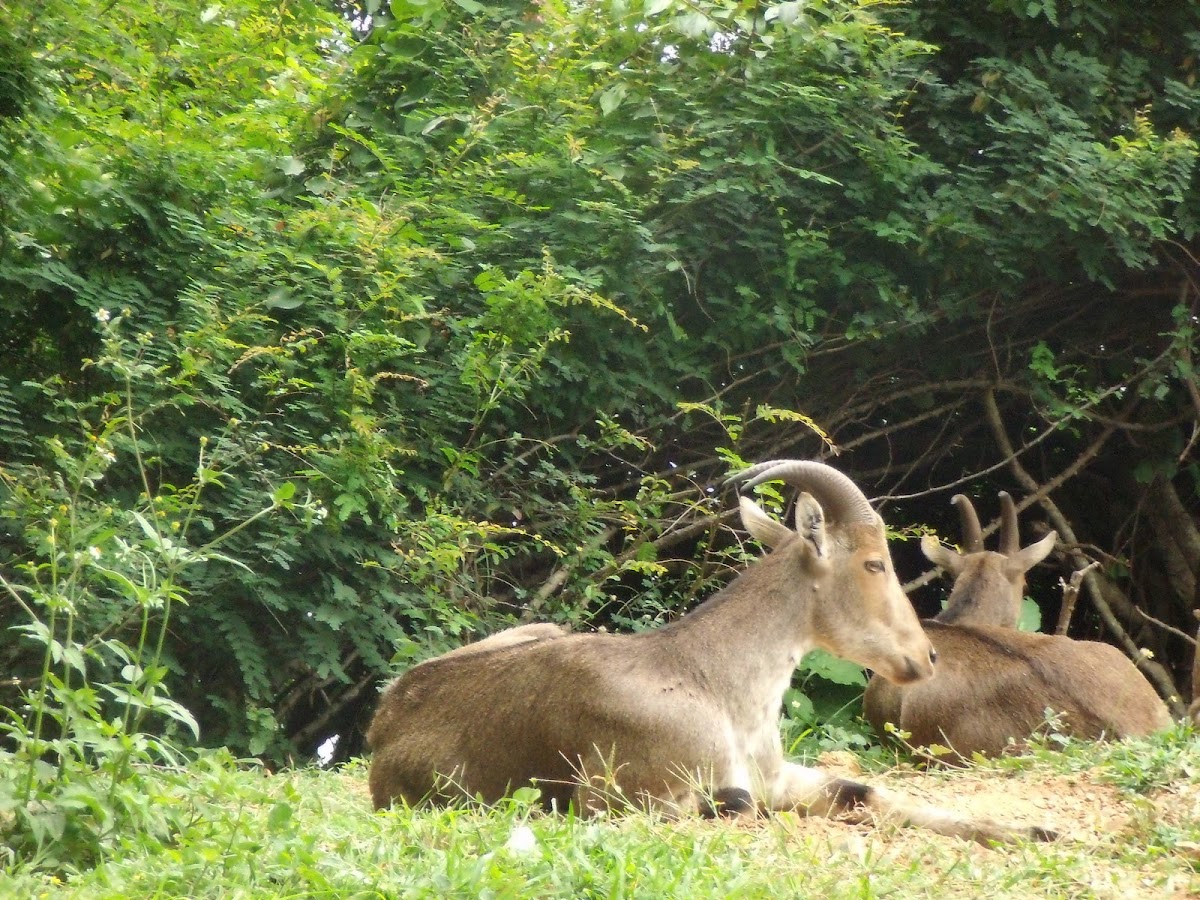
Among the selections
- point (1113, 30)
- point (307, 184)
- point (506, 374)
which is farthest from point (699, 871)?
point (1113, 30)

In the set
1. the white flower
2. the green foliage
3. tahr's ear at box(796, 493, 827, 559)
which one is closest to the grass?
the white flower

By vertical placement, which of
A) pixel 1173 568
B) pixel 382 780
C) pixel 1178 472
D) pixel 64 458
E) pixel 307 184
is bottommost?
pixel 1173 568

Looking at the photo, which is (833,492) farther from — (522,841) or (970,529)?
(970,529)

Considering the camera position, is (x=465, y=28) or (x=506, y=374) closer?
(x=506, y=374)

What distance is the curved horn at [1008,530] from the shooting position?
10461mm

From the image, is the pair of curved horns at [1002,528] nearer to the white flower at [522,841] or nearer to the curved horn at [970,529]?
the curved horn at [970,529]

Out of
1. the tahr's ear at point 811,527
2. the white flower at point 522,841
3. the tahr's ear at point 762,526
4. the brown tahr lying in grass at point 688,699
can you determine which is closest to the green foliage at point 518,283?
the brown tahr lying in grass at point 688,699

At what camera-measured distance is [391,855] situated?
4301 millimetres

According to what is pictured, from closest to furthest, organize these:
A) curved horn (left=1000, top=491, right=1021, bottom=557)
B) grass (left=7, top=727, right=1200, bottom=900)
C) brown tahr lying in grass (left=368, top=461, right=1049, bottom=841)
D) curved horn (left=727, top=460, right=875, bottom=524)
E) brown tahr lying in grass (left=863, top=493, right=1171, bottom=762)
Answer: grass (left=7, top=727, right=1200, bottom=900) → brown tahr lying in grass (left=368, top=461, right=1049, bottom=841) → curved horn (left=727, top=460, right=875, bottom=524) → brown tahr lying in grass (left=863, top=493, right=1171, bottom=762) → curved horn (left=1000, top=491, right=1021, bottom=557)

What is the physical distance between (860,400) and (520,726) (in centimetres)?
554

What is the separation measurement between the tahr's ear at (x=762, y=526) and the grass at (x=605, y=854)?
1.76 metres

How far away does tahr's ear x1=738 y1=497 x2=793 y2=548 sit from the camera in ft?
23.4

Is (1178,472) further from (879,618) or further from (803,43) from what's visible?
(879,618)

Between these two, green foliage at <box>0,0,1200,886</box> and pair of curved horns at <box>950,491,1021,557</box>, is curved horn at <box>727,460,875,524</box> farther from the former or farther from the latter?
pair of curved horns at <box>950,491,1021,557</box>
